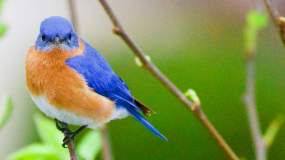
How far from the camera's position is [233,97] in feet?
19.6

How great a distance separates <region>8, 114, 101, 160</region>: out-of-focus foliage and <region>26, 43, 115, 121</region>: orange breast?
8.8 inches

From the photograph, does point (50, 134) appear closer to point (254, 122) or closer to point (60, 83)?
point (60, 83)

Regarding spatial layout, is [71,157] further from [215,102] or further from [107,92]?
[215,102]

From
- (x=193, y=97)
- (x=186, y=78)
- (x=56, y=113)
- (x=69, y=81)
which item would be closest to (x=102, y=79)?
(x=69, y=81)

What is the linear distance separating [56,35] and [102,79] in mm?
351

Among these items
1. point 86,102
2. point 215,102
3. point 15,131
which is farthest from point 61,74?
point 15,131

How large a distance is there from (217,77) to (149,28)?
1605 mm

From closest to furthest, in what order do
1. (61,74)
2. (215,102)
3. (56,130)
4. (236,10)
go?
(56,130), (61,74), (215,102), (236,10)

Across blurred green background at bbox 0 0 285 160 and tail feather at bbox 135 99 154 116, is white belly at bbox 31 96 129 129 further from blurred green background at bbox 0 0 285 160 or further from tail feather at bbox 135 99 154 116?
blurred green background at bbox 0 0 285 160

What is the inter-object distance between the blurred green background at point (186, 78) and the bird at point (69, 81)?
8.38 feet

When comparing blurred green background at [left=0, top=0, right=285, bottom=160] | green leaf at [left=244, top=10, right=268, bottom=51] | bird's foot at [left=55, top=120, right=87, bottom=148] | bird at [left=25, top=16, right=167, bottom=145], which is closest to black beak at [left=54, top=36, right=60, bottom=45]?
bird at [left=25, top=16, right=167, bottom=145]

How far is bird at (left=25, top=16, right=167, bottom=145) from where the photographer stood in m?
3.04

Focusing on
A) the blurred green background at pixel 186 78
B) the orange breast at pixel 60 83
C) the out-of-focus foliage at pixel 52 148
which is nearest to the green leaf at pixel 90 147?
the out-of-focus foliage at pixel 52 148

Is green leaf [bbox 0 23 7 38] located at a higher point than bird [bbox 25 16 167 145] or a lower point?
higher
